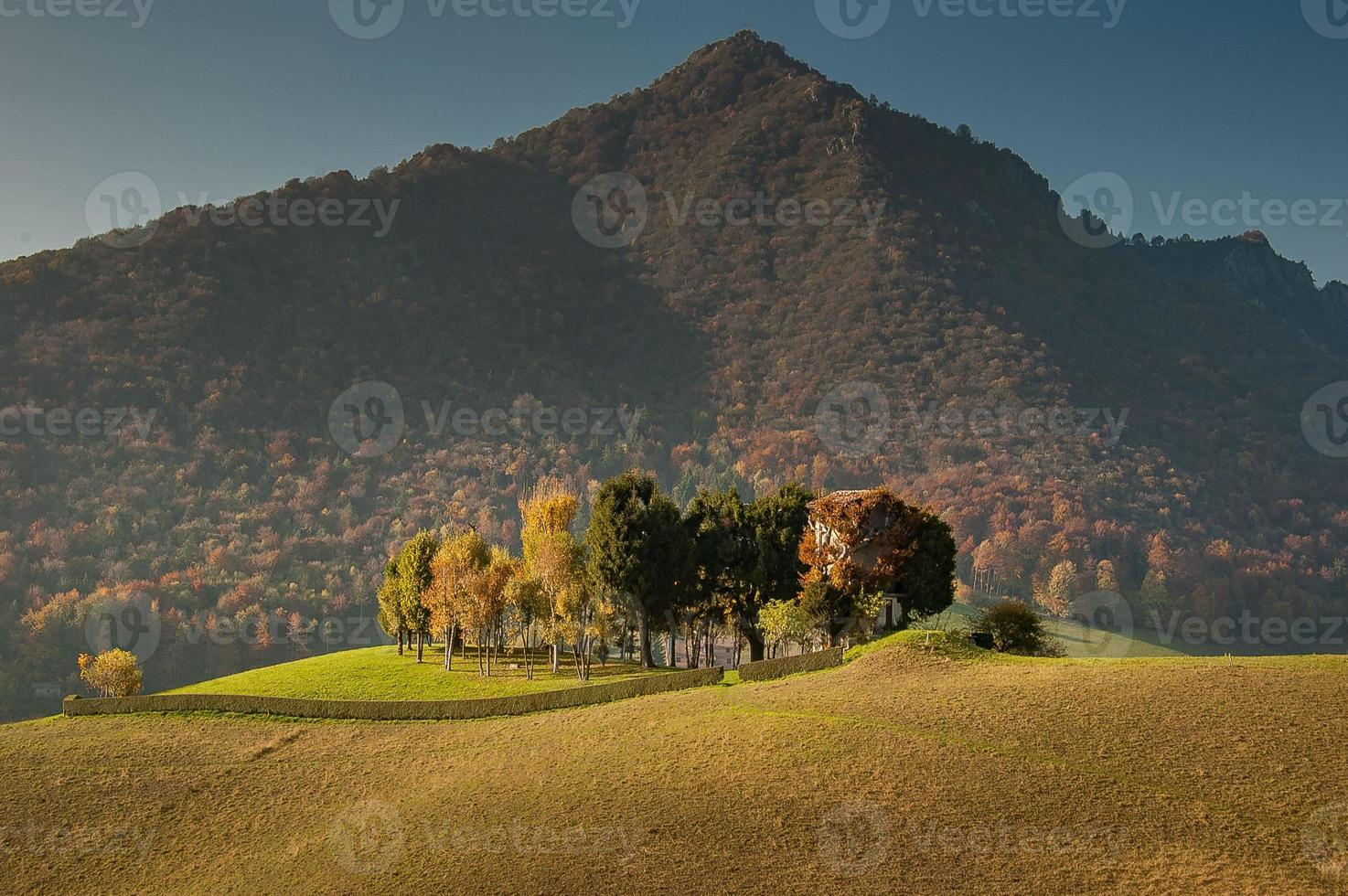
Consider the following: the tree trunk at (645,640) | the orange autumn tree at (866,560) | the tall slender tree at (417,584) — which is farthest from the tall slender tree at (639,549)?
the tall slender tree at (417,584)

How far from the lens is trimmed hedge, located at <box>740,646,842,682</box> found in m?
57.5

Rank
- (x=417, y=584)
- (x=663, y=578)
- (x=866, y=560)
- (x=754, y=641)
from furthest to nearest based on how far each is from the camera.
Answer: (x=417, y=584), (x=754, y=641), (x=663, y=578), (x=866, y=560)

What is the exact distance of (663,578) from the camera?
72750 millimetres

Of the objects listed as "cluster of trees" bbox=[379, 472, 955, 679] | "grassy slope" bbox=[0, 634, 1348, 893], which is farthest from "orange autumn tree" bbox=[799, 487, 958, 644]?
"grassy slope" bbox=[0, 634, 1348, 893]

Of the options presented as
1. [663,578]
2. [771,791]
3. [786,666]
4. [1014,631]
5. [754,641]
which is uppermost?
[663,578]

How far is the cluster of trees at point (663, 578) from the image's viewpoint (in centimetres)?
6619

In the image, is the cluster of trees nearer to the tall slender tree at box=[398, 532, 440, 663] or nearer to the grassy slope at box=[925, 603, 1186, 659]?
the tall slender tree at box=[398, 532, 440, 663]

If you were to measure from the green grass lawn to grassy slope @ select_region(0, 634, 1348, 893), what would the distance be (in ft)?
31.4

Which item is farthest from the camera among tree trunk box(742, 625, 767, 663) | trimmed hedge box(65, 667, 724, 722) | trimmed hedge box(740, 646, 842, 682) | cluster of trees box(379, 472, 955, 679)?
tree trunk box(742, 625, 767, 663)

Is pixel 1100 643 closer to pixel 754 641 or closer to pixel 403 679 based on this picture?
pixel 754 641

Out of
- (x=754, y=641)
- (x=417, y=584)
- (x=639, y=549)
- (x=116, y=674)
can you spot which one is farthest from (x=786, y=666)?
(x=116, y=674)

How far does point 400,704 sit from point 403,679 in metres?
11.5

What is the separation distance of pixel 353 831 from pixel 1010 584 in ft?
589

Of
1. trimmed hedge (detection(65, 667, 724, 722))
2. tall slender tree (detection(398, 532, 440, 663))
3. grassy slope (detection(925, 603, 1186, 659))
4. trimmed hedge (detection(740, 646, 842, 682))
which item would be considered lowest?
grassy slope (detection(925, 603, 1186, 659))
